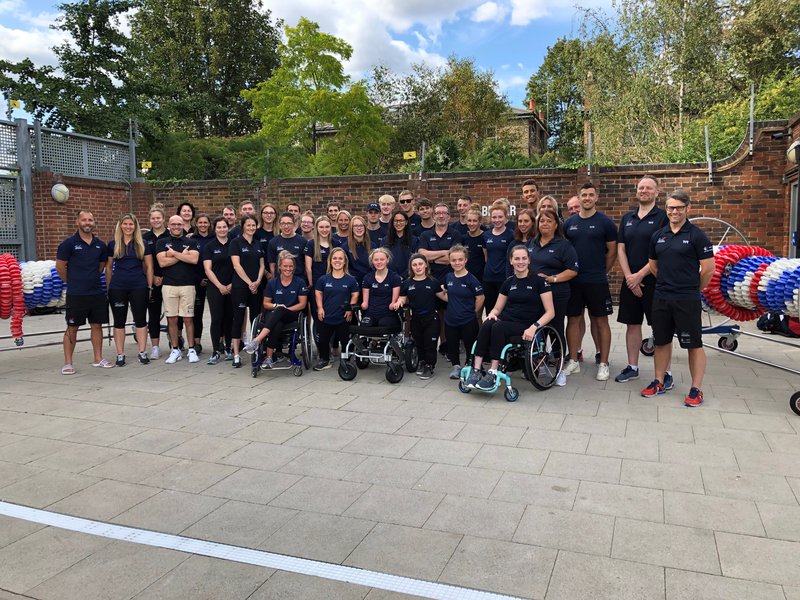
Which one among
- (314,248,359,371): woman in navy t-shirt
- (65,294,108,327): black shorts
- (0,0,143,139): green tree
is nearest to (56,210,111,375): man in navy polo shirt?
(65,294,108,327): black shorts

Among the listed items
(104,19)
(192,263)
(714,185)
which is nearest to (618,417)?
(192,263)

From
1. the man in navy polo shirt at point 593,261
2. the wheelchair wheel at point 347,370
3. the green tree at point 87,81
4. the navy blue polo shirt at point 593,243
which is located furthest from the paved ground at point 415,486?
the green tree at point 87,81

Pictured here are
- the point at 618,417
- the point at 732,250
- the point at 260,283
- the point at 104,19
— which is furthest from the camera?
the point at 104,19

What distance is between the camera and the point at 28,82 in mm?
17547

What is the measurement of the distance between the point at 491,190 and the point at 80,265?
741 centimetres

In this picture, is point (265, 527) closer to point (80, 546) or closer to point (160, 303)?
point (80, 546)

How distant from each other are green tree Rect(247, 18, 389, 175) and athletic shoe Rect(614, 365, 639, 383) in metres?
17.9

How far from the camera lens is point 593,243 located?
19.8 feet

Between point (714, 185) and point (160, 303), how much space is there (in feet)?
29.4

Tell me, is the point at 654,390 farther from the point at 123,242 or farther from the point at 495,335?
the point at 123,242

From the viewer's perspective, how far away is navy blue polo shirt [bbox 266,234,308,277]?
23.0ft

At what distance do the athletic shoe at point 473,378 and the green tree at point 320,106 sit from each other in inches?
712

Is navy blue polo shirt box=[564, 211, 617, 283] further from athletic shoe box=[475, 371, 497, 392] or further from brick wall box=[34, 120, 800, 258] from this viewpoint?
brick wall box=[34, 120, 800, 258]

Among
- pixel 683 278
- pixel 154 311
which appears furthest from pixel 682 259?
pixel 154 311
